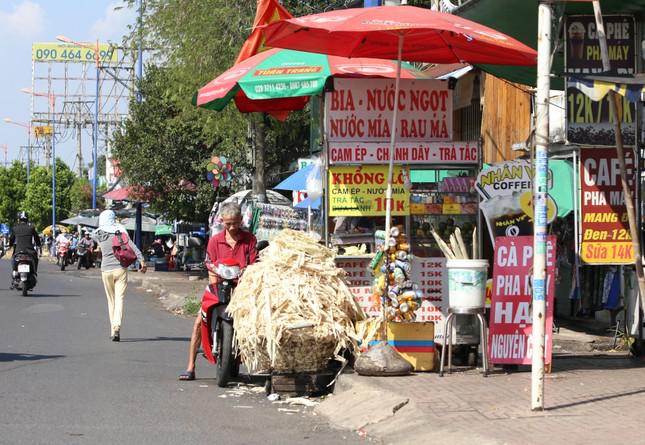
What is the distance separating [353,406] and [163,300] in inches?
661

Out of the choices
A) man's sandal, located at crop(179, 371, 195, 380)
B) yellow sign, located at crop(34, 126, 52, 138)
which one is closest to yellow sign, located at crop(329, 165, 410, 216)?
man's sandal, located at crop(179, 371, 195, 380)

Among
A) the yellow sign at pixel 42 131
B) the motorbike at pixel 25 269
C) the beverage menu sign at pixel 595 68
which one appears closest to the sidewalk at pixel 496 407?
the beverage menu sign at pixel 595 68

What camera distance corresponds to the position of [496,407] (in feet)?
25.8

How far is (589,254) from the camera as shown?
10.2 meters

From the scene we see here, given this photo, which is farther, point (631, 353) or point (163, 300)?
point (163, 300)

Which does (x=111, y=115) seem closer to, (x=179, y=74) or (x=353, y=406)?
(x=179, y=74)

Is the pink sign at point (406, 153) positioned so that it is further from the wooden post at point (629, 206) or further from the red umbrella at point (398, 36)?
the wooden post at point (629, 206)

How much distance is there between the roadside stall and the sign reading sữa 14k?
1137mm

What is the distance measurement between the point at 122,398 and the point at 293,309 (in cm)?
183

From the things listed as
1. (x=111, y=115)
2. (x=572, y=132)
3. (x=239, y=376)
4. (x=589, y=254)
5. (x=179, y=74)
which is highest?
(x=111, y=115)

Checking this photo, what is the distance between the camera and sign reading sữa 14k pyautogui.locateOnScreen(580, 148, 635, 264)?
33.4 ft

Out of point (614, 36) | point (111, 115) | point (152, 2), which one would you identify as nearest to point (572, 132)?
point (614, 36)

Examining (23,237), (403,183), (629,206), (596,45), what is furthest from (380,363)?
(23,237)

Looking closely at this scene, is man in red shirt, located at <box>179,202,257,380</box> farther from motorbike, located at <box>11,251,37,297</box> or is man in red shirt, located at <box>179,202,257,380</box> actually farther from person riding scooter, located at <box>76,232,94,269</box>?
person riding scooter, located at <box>76,232,94,269</box>
